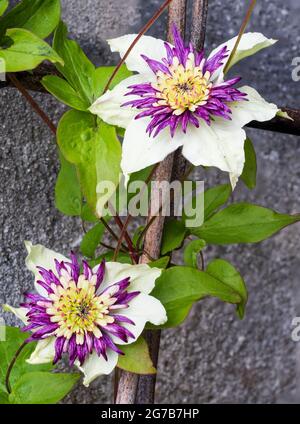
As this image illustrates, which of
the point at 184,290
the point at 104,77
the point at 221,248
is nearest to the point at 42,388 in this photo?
the point at 184,290

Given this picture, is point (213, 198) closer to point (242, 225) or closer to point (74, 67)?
point (242, 225)

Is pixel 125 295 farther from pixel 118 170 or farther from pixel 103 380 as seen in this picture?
pixel 103 380

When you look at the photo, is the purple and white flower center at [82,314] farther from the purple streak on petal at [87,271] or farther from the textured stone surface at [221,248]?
the textured stone surface at [221,248]

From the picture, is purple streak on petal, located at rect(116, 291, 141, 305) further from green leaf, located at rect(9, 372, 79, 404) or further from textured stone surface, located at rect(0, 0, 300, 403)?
textured stone surface, located at rect(0, 0, 300, 403)

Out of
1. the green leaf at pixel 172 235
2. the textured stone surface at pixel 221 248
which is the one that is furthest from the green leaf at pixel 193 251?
the textured stone surface at pixel 221 248

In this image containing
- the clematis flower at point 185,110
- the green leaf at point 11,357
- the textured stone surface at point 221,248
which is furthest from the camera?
the textured stone surface at point 221,248
